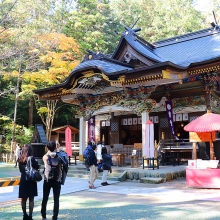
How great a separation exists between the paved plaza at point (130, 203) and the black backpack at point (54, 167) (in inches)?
40.5

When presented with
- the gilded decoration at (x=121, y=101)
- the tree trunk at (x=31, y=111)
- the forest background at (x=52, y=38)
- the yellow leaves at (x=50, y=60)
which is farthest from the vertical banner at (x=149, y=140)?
the tree trunk at (x=31, y=111)

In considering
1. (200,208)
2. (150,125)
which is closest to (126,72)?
(150,125)

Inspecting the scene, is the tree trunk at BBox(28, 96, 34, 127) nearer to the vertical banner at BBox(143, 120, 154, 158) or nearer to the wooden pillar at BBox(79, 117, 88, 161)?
the wooden pillar at BBox(79, 117, 88, 161)

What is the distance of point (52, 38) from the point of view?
18.4 meters

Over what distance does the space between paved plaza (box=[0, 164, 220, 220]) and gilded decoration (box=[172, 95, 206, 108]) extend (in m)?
5.17

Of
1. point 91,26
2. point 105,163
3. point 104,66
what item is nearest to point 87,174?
point 105,163

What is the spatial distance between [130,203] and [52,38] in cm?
1434

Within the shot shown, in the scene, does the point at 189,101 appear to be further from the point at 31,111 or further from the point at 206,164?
the point at 31,111

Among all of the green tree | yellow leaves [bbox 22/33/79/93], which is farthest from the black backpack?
the green tree

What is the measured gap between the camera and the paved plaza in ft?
18.2

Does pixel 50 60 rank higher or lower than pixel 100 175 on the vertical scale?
higher

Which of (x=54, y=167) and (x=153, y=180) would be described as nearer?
(x=54, y=167)

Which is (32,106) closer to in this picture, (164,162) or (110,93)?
(110,93)

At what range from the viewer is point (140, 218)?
5.33 metres
